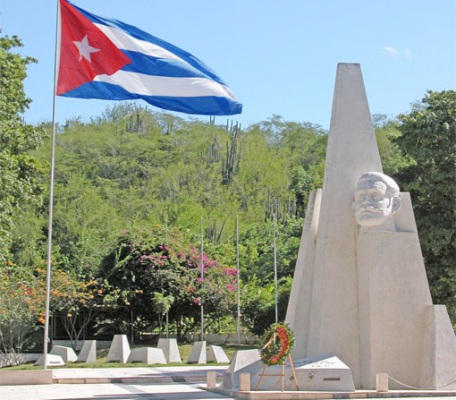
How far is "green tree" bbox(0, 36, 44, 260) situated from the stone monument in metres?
12.4

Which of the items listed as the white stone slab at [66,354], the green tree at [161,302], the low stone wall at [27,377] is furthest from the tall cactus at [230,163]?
the low stone wall at [27,377]

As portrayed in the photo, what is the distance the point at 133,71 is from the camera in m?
16.9

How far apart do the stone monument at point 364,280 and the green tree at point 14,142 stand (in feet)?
40.6

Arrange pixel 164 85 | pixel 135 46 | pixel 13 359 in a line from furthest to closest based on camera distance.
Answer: pixel 13 359 → pixel 135 46 → pixel 164 85

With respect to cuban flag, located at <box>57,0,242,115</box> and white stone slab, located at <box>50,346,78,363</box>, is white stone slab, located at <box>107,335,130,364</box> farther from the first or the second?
cuban flag, located at <box>57,0,242,115</box>

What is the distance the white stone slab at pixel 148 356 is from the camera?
2705 centimetres

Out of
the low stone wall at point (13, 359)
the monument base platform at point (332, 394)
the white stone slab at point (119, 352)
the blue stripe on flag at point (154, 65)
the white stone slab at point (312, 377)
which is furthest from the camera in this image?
the low stone wall at point (13, 359)

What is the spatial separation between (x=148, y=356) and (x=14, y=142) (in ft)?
28.8

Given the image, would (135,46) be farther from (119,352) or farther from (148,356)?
(119,352)

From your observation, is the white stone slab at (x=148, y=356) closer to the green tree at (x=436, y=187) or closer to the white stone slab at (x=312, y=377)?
the green tree at (x=436, y=187)

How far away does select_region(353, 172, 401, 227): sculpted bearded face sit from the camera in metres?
17.5

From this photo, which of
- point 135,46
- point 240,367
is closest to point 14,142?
point 135,46

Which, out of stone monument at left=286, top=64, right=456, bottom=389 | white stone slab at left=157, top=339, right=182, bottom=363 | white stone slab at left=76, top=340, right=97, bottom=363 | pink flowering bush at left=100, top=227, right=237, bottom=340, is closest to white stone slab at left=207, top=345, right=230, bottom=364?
white stone slab at left=157, top=339, right=182, bottom=363

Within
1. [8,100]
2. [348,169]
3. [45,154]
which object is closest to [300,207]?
[45,154]
